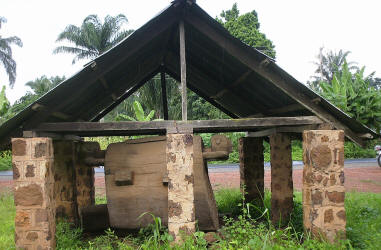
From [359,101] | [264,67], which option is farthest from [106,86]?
[359,101]

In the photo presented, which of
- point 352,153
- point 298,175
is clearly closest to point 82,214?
point 298,175

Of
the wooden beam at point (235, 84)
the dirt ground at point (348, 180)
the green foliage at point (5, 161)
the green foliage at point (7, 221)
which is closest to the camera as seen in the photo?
the wooden beam at point (235, 84)

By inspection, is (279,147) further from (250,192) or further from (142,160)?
(142,160)

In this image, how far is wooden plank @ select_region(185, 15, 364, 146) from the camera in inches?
174

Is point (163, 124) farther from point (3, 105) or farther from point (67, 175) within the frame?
point (3, 105)

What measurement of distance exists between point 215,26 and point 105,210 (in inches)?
153

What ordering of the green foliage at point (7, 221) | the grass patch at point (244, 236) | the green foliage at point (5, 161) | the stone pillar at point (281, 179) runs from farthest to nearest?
1. the green foliage at point (5, 161)
2. the stone pillar at point (281, 179)
3. the green foliage at point (7, 221)
4. the grass patch at point (244, 236)

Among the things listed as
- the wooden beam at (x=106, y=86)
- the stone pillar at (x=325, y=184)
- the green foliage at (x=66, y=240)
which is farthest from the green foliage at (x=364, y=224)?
the wooden beam at (x=106, y=86)

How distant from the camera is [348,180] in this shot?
1338cm

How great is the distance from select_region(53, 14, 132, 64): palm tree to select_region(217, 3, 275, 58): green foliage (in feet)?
29.3

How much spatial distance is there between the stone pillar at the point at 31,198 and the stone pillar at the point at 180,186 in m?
1.65

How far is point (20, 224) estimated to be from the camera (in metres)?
4.32

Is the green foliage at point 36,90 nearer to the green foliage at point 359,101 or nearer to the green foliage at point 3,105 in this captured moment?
the green foliage at point 3,105

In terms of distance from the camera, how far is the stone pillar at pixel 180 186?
4.49 meters
